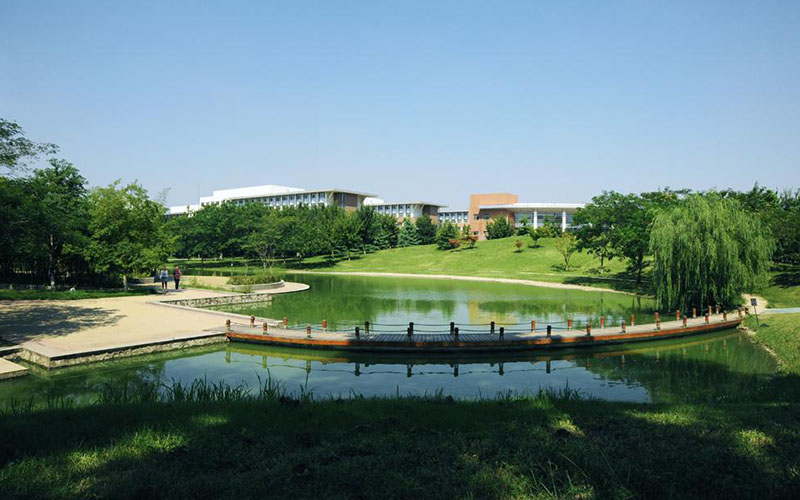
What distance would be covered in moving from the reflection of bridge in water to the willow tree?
700 centimetres

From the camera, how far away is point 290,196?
123188 millimetres

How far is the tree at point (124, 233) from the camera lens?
3288 centimetres

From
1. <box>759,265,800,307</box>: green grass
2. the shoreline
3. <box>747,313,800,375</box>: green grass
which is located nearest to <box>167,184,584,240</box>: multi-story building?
the shoreline

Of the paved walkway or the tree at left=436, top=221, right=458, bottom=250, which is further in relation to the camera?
the tree at left=436, top=221, right=458, bottom=250

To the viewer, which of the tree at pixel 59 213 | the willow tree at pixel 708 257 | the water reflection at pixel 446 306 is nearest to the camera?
the tree at pixel 59 213

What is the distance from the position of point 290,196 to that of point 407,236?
133ft

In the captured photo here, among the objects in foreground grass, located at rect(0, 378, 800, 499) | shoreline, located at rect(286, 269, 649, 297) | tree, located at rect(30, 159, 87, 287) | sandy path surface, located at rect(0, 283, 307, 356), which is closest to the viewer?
foreground grass, located at rect(0, 378, 800, 499)

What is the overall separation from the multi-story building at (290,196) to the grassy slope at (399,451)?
99176 mm

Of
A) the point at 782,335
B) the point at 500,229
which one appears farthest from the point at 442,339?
the point at 500,229

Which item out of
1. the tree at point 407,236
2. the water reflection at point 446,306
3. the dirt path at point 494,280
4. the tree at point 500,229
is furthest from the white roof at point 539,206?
the water reflection at point 446,306

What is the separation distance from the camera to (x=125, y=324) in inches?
880

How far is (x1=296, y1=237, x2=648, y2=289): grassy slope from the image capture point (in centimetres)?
5745

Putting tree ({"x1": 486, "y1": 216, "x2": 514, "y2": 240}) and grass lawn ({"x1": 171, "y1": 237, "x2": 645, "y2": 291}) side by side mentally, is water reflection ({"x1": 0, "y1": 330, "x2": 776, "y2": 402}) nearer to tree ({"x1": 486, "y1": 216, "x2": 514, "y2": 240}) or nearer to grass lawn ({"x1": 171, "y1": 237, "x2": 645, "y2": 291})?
grass lawn ({"x1": 171, "y1": 237, "x2": 645, "y2": 291})

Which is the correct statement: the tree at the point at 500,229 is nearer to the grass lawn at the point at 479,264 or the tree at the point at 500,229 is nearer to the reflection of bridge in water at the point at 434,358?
the grass lawn at the point at 479,264
